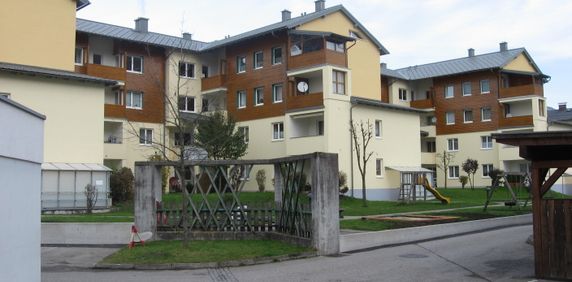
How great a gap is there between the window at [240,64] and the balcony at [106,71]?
888 cm

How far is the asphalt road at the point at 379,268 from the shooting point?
491 inches

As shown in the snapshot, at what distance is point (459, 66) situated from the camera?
57500 millimetres

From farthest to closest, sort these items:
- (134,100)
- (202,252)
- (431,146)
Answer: (431,146) → (134,100) → (202,252)

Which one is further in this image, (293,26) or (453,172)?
(453,172)

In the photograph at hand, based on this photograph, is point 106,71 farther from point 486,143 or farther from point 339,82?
point 486,143

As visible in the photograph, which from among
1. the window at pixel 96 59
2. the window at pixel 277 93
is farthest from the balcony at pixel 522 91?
the window at pixel 96 59

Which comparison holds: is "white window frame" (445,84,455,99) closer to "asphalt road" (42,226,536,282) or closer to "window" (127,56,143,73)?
"window" (127,56,143,73)

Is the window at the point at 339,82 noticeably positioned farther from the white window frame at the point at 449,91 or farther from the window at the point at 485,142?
the window at the point at 485,142

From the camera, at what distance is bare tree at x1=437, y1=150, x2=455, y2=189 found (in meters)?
54.5

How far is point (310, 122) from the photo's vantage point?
143 feet

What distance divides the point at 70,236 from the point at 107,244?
139cm

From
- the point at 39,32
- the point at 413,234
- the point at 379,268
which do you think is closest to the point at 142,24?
the point at 39,32

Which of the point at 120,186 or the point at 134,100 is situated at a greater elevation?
the point at 134,100

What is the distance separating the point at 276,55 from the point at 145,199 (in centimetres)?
2731
